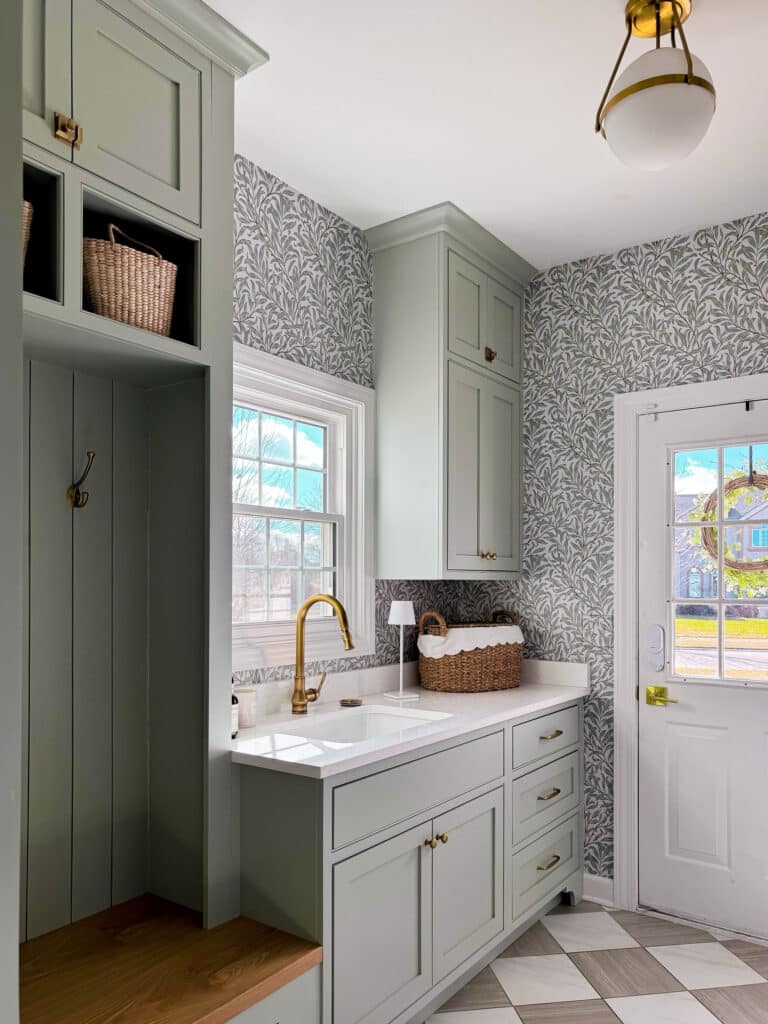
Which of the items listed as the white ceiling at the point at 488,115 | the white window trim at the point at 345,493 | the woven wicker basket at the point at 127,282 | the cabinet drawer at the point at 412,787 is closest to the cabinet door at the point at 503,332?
the white ceiling at the point at 488,115

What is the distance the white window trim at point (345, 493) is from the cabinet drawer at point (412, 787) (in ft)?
2.09

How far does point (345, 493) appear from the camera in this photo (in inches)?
117

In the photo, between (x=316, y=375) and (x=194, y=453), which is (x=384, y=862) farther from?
(x=316, y=375)

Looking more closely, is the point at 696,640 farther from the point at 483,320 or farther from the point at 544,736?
the point at 483,320

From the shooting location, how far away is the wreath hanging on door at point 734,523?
287 cm

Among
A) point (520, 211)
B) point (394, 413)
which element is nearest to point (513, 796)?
point (394, 413)

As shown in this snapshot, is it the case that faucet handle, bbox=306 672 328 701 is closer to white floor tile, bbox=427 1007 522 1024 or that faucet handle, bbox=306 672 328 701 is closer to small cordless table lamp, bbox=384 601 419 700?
small cordless table lamp, bbox=384 601 419 700

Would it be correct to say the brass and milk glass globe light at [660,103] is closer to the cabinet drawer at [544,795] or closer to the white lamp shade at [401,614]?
the white lamp shade at [401,614]

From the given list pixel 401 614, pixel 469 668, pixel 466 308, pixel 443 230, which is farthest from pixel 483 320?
Answer: pixel 469 668

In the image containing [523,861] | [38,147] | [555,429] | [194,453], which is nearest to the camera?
[38,147]

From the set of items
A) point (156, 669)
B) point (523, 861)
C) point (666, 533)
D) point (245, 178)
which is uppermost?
point (245, 178)

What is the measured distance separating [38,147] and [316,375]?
1.34 meters

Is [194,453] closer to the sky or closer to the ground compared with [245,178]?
closer to the ground

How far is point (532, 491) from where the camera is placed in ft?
11.2
